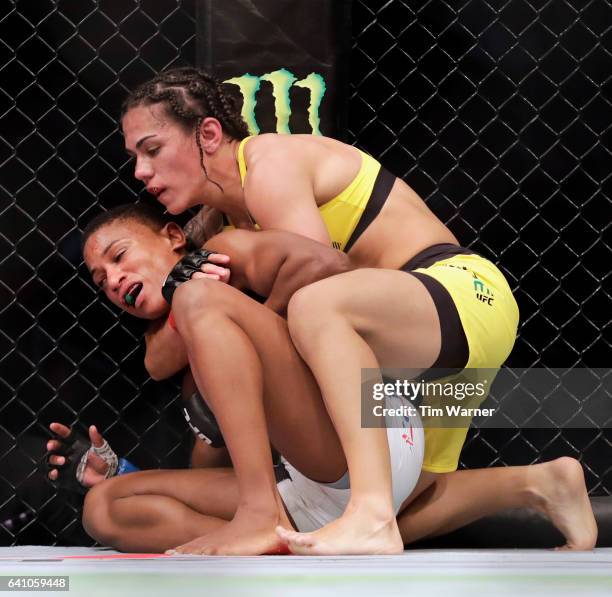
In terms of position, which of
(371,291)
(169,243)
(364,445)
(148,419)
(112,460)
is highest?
(371,291)

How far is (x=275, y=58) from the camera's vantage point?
6.97 ft

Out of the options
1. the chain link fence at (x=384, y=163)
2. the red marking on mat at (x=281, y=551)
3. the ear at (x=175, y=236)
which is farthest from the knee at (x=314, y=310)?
the chain link fence at (x=384, y=163)

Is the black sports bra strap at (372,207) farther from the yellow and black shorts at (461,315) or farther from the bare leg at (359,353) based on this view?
the bare leg at (359,353)

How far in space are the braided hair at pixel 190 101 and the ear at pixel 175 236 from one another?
0.19 m

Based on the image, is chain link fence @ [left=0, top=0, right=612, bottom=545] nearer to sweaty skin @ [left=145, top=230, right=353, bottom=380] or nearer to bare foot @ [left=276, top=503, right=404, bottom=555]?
sweaty skin @ [left=145, top=230, right=353, bottom=380]

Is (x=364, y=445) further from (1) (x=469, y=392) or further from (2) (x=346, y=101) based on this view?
(2) (x=346, y=101)

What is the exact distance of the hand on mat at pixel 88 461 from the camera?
1744mm

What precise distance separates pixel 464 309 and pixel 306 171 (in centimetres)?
33

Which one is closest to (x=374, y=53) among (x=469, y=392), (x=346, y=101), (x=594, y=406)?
(x=346, y=101)

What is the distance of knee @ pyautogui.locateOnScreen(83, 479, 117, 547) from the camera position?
155cm

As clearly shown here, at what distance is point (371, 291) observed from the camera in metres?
1.31

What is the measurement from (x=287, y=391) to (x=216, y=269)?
21cm

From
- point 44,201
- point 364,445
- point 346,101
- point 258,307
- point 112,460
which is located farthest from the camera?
point 44,201

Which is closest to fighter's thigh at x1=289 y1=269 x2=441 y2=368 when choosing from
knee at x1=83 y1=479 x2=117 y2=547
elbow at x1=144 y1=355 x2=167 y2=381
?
knee at x1=83 y1=479 x2=117 y2=547
